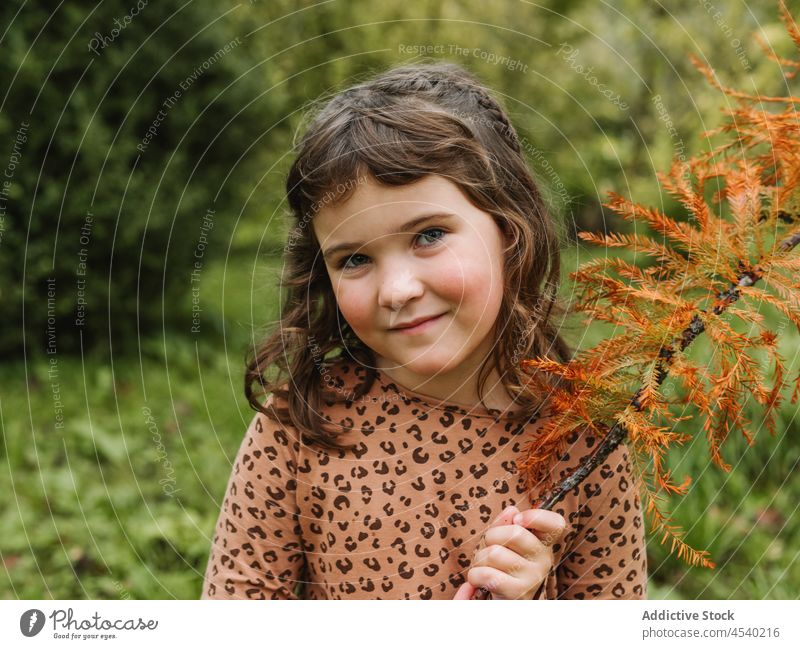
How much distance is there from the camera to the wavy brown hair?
157 cm

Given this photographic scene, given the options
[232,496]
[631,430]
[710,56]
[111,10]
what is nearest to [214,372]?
[111,10]

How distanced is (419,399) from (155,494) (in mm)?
1991

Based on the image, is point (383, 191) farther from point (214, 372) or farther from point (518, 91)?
point (518, 91)

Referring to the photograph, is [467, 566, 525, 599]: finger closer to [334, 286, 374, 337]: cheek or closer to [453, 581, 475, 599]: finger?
[453, 581, 475, 599]: finger

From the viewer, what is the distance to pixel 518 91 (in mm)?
6922

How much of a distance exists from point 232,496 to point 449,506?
0.47 m

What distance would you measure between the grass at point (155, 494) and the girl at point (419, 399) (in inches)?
22.4

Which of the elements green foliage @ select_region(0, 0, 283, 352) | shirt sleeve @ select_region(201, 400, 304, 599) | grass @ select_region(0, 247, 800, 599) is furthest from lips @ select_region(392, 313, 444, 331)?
green foliage @ select_region(0, 0, 283, 352)

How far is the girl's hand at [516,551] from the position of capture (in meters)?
1.50

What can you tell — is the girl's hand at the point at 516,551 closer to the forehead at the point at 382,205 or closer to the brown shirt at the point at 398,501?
the brown shirt at the point at 398,501

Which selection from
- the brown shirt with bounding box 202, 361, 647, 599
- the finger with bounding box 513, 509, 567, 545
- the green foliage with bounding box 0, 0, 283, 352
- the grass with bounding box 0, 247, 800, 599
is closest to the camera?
the finger with bounding box 513, 509, 567, 545

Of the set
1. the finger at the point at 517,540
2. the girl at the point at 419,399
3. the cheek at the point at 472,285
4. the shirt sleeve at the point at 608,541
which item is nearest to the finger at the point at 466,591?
the girl at the point at 419,399

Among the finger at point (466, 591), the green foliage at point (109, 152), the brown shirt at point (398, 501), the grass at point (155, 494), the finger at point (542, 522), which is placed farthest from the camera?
the green foliage at point (109, 152)
